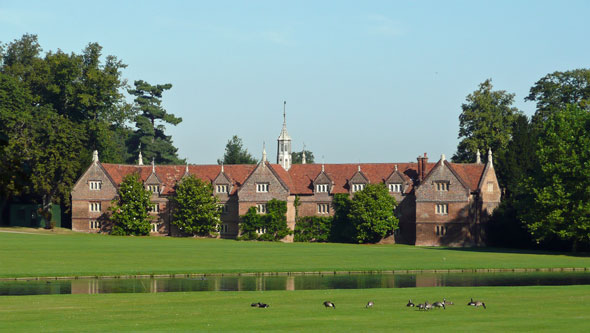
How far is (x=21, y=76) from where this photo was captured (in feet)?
368

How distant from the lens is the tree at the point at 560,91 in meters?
112

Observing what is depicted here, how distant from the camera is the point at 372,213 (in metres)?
90.2

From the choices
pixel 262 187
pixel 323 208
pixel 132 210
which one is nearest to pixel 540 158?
pixel 323 208

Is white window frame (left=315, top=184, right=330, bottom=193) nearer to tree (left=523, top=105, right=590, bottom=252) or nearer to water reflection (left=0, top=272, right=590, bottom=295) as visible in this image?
tree (left=523, top=105, right=590, bottom=252)

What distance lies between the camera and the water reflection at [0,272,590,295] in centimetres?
4497

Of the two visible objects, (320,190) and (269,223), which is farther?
(320,190)

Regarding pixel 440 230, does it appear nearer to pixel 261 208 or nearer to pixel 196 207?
pixel 261 208

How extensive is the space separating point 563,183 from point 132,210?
1778 inches

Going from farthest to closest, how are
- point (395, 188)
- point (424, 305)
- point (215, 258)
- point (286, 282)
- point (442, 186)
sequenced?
point (395, 188), point (442, 186), point (215, 258), point (286, 282), point (424, 305)

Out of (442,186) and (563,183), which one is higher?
(442,186)

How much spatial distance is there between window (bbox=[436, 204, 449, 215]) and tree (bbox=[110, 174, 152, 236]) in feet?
100

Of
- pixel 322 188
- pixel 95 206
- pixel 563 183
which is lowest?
pixel 95 206

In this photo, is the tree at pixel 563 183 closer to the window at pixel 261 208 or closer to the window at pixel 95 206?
the window at pixel 261 208

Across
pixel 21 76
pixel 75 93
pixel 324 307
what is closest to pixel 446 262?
pixel 324 307
